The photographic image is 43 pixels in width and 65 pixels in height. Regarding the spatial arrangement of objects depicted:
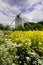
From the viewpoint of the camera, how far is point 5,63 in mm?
6688

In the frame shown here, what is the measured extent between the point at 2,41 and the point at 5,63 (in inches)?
53.2

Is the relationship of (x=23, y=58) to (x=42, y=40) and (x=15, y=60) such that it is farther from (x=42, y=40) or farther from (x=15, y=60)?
(x=42, y=40)

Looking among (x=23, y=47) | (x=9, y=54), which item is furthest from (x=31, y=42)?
(x=9, y=54)

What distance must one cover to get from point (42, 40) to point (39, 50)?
0.65 meters

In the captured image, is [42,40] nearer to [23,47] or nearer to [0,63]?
[23,47]

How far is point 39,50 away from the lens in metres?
7.18

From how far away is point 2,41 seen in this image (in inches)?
312

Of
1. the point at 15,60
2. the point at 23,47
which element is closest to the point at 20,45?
the point at 23,47

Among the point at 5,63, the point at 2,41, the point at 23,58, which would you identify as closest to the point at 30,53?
the point at 23,58

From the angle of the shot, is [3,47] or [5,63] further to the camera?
[3,47]

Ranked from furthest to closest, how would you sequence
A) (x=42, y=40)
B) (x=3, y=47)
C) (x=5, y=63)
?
(x=42, y=40)
(x=3, y=47)
(x=5, y=63)

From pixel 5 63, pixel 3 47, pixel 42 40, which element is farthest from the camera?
pixel 42 40

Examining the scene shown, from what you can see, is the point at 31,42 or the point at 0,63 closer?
the point at 0,63

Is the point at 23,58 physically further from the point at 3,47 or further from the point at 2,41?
the point at 2,41
